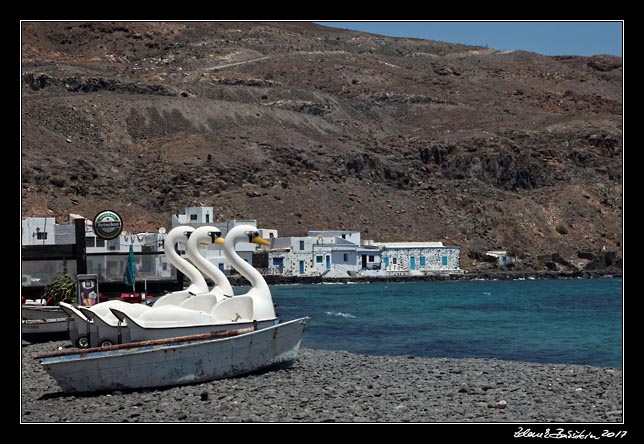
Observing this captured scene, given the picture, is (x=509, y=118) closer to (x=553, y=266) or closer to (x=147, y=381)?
(x=553, y=266)

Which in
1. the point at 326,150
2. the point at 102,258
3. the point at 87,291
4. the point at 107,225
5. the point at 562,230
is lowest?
the point at 87,291

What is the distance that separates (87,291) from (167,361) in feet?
30.6

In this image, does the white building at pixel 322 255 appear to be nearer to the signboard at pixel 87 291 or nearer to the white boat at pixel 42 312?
the white boat at pixel 42 312

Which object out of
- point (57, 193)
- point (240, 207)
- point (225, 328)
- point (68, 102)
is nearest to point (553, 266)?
point (240, 207)

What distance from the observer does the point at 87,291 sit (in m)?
27.7

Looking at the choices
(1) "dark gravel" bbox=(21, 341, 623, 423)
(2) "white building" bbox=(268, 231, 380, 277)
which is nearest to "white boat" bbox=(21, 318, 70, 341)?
(1) "dark gravel" bbox=(21, 341, 623, 423)

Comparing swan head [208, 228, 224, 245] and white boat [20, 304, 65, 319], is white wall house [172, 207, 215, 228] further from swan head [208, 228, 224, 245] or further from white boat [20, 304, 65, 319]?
swan head [208, 228, 224, 245]

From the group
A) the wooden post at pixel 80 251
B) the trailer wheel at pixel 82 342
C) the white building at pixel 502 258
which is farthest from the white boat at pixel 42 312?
the white building at pixel 502 258

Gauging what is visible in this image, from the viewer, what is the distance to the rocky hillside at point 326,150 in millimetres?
99500

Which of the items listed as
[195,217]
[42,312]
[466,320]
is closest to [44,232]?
[195,217]

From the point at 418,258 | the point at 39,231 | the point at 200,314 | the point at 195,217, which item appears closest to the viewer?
the point at 200,314

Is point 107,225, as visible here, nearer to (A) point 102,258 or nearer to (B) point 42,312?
(B) point 42,312

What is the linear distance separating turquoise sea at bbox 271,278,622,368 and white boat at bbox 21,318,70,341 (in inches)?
289

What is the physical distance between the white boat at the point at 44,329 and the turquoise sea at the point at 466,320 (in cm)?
733
